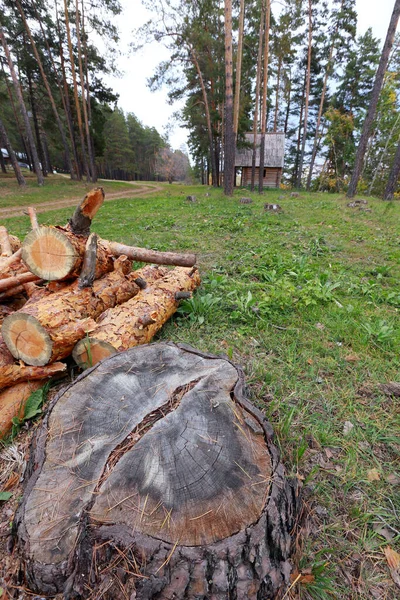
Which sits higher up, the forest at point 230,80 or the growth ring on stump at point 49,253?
the forest at point 230,80

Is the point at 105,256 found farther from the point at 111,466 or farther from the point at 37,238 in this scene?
the point at 111,466

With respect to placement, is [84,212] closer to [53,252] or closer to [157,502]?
[53,252]

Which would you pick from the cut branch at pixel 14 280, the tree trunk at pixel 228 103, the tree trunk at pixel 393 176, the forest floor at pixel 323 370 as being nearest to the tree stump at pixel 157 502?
the forest floor at pixel 323 370

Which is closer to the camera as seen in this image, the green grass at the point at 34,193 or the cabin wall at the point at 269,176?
the green grass at the point at 34,193

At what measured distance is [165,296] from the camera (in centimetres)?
306

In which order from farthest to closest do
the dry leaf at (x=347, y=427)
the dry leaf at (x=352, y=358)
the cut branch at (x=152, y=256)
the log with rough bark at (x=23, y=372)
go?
the cut branch at (x=152, y=256)
the dry leaf at (x=352, y=358)
the log with rough bark at (x=23, y=372)
the dry leaf at (x=347, y=427)

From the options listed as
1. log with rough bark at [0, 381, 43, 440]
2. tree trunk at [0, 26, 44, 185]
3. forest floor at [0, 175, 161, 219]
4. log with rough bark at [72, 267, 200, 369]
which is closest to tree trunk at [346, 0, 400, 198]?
log with rough bark at [72, 267, 200, 369]

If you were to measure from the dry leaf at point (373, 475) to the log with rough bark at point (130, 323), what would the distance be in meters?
1.96

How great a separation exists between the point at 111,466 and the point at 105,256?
2.42m

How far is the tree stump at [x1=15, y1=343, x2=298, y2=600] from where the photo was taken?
98 cm

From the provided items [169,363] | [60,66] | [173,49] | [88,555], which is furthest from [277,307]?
[60,66]

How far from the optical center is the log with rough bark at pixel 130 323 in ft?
7.55

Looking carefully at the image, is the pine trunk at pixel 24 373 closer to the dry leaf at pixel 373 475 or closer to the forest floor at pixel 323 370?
the forest floor at pixel 323 370

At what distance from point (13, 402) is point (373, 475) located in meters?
2.61
